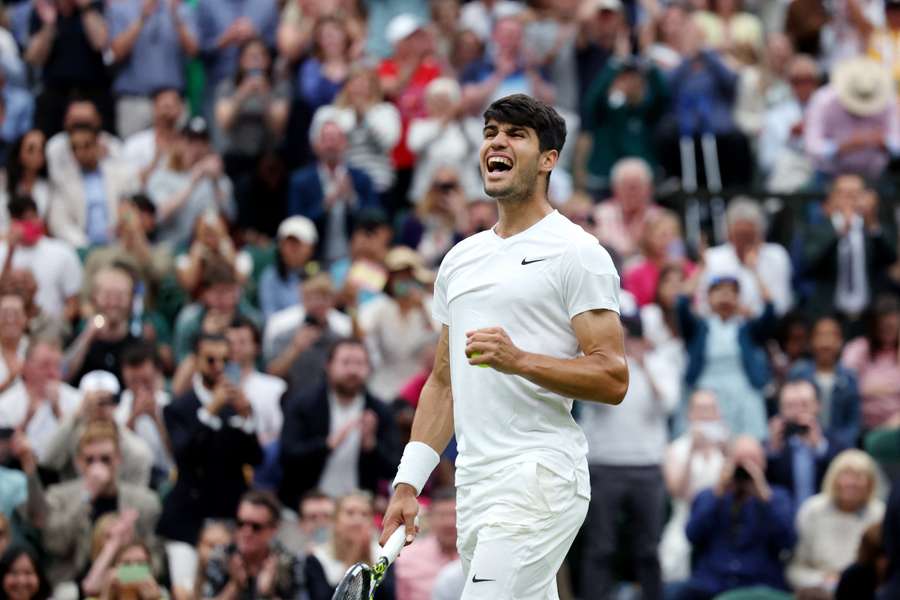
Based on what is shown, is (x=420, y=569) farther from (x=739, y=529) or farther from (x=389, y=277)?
(x=389, y=277)

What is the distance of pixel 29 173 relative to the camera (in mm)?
14000

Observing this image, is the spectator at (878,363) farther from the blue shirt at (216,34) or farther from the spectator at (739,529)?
the blue shirt at (216,34)

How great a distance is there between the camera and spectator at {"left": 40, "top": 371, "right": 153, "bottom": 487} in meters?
11.5

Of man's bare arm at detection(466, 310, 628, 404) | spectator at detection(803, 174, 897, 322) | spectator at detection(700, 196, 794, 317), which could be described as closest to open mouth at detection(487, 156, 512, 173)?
man's bare arm at detection(466, 310, 628, 404)

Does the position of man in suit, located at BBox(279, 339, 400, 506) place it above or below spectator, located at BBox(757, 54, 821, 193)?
below

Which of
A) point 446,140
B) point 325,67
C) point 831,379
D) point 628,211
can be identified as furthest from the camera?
point 325,67

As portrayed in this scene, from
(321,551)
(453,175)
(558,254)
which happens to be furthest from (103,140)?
(558,254)

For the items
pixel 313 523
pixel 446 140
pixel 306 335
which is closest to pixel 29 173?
pixel 306 335

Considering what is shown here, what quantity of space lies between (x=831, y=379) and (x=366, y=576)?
769 cm

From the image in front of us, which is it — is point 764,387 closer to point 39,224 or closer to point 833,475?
point 833,475

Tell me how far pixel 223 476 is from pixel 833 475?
3501 millimetres

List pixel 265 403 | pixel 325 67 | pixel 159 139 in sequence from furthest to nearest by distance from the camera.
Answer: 1. pixel 325 67
2. pixel 159 139
3. pixel 265 403

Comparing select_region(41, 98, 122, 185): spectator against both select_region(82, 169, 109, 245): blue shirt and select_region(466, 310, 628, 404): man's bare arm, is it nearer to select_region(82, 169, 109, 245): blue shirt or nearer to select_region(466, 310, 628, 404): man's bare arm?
select_region(82, 169, 109, 245): blue shirt

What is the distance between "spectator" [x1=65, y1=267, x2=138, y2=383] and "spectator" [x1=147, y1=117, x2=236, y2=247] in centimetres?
160
